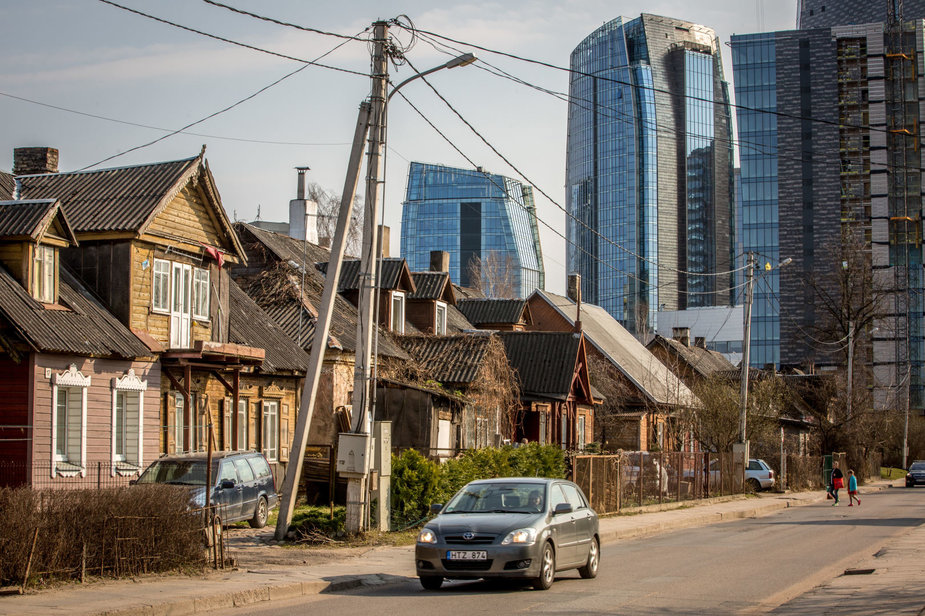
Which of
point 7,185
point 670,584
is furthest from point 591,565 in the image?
point 7,185

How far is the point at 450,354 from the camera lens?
34781 mm

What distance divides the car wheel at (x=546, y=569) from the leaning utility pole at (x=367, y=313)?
5.43 meters

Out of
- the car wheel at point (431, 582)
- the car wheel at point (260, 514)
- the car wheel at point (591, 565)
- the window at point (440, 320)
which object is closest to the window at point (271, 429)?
the car wheel at point (260, 514)

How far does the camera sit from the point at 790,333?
125 meters

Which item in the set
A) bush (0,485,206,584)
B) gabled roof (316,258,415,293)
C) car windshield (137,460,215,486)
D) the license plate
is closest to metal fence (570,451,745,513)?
gabled roof (316,258,415,293)

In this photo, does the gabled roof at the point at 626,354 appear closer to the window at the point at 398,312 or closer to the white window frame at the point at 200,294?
the window at the point at 398,312

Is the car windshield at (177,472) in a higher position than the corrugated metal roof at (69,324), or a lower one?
lower

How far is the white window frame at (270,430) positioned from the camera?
29328 millimetres

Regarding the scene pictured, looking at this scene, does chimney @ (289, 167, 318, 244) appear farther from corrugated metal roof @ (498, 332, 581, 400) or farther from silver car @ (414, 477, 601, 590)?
silver car @ (414, 477, 601, 590)

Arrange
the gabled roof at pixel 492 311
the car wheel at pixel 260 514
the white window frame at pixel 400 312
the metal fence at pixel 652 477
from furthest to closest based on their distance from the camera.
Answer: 1. the gabled roof at pixel 492 311
2. the white window frame at pixel 400 312
3. the metal fence at pixel 652 477
4. the car wheel at pixel 260 514

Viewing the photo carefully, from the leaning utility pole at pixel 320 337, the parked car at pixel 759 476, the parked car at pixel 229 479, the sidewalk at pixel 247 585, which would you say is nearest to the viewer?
the sidewalk at pixel 247 585

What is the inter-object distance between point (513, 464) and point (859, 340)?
2209 inches

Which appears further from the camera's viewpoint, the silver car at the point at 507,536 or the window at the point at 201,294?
the window at the point at 201,294

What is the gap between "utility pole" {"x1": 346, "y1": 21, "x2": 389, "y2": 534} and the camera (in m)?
19.3
